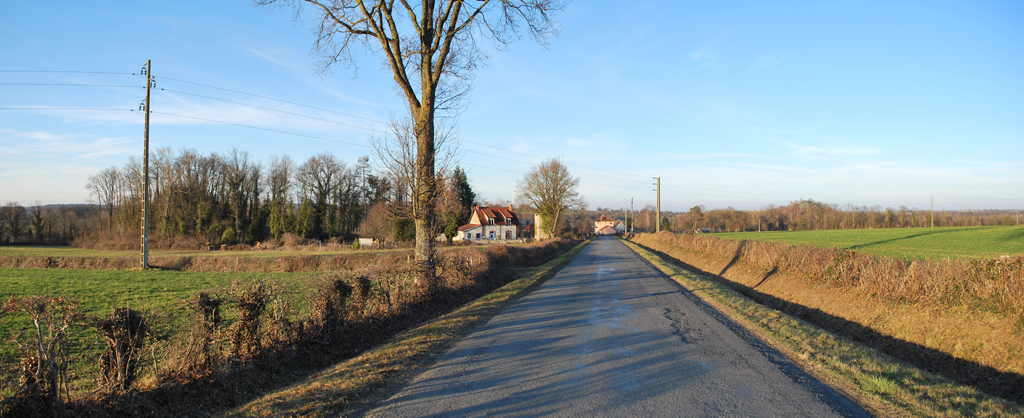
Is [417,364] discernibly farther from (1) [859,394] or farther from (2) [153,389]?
(1) [859,394]

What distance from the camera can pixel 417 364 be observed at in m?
5.93

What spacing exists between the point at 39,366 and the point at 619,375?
5.50 m

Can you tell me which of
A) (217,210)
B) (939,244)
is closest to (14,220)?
(217,210)

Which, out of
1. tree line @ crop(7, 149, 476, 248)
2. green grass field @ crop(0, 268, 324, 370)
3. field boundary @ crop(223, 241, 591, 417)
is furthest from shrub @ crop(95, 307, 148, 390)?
tree line @ crop(7, 149, 476, 248)

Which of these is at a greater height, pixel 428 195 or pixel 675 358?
pixel 428 195

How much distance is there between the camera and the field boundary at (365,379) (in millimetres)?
4305

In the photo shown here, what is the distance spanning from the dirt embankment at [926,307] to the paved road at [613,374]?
10.8 ft

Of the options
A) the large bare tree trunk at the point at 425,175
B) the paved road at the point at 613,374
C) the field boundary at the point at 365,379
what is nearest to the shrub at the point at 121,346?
Answer: the field boundary at the point at 365,379

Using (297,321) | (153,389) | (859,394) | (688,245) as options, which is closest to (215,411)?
(153,389)

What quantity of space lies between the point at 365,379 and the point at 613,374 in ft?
9.69

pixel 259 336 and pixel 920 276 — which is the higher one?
pixel 920 276

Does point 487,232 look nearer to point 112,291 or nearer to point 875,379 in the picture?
point 112,291

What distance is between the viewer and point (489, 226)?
6938cm

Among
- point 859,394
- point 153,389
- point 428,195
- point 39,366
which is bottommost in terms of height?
point 859,394
